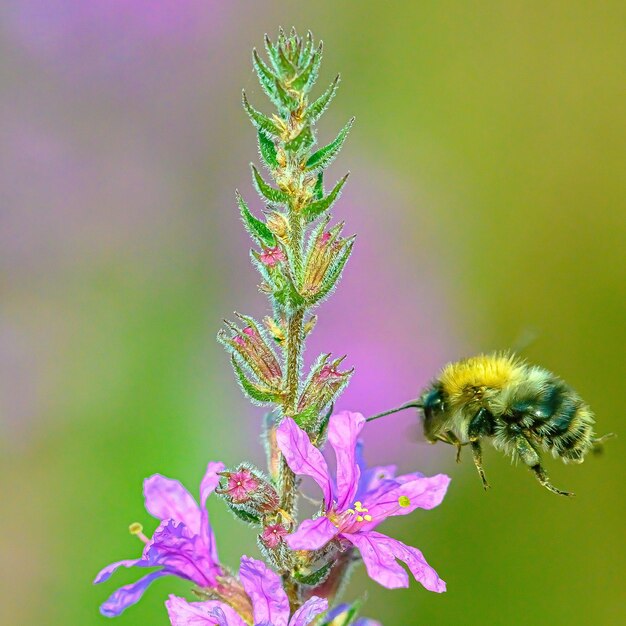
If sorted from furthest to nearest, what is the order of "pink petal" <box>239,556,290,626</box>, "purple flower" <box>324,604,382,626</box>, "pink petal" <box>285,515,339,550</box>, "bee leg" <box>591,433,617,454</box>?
"bee leg" <box>591,433,617,454</box> < "purple flower" <box>324,604,382,626</box> < "pink petal" <box>239,556,290,626</box> < "pink petal" <box>285,515,339,550</box>

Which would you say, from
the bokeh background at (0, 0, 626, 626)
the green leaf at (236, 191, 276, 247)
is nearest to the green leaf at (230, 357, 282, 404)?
the green leaf at (236, 191, 276, 247)

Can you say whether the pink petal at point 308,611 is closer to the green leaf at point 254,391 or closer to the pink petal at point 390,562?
the pink petal at point 390,562

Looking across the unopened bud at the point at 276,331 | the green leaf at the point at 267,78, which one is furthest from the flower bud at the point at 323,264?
the green leaf at the point at 267,78

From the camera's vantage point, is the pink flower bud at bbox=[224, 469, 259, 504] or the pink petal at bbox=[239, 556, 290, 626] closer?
the pink petal at bbox=[239, 556, 290, 626]

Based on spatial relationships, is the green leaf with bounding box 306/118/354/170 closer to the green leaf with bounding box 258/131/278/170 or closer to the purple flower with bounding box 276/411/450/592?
the green leaf with bounding box 258/131/278/170

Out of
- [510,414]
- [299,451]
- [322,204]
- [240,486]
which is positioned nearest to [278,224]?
[322,204]

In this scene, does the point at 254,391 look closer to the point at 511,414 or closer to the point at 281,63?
the point at 281,63

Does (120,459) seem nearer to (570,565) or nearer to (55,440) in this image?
(55,440)
